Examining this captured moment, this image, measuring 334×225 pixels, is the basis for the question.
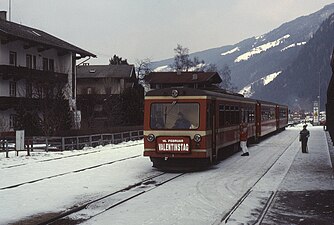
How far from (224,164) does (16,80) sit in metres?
27.4

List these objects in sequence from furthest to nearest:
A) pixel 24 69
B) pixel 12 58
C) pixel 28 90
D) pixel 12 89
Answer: pixel 12 58
pixel 12 89
pixel 24 69
pixel 28 90

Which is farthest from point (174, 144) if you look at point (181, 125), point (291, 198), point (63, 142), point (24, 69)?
point (24, 69)

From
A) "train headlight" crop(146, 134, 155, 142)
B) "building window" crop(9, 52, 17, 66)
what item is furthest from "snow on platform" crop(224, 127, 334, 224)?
"building window" crop(9, 52, 17, 66)

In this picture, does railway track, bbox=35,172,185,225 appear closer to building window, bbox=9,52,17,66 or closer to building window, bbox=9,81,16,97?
building window, bbox=9,81,16,97

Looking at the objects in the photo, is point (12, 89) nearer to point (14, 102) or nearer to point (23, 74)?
point (23, 74)

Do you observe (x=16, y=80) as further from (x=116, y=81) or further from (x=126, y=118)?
(x=116, y=81)

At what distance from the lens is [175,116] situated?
17.2 m

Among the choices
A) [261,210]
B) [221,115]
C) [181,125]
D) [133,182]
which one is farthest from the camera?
[221,115]

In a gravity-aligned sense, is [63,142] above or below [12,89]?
below

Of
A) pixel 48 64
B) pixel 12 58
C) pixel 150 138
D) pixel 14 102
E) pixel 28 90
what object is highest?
pixel 48 64

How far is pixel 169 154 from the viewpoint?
16797 millimetres

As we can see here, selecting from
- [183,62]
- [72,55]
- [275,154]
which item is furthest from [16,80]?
[183,62]

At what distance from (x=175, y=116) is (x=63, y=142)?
10.9m

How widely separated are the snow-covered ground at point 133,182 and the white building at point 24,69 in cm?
1841
